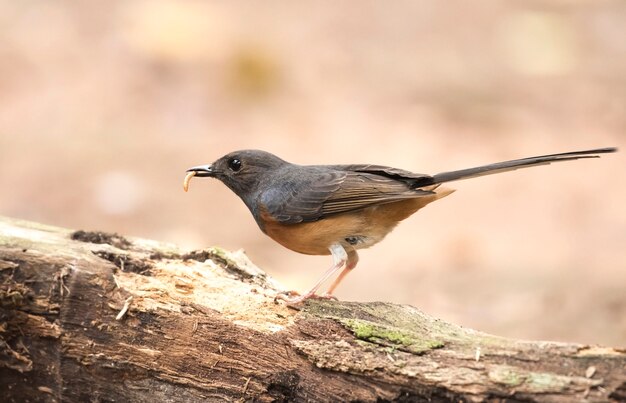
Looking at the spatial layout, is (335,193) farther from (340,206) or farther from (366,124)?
(366,124)

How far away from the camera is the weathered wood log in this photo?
14.8ft

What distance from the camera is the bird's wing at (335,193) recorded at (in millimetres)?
5688

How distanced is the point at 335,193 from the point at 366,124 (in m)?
6.54

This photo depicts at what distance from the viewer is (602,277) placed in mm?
9188

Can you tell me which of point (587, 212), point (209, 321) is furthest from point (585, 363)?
point (587, 212)

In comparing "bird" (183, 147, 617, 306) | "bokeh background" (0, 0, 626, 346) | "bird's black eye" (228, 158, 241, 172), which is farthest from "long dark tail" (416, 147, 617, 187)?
"bokeh background" (0, 0, 626, 346)

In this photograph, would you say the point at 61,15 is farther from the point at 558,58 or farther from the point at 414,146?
the point at 558,58

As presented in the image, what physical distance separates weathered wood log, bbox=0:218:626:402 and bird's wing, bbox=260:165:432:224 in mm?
660

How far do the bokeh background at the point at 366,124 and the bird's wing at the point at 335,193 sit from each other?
9.66 feet

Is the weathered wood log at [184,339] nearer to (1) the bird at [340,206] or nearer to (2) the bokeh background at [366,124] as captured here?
(1) the bird at [340,206]

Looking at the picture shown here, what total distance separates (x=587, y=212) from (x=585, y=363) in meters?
6.74

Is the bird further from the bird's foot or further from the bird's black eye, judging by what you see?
the bird's black eye

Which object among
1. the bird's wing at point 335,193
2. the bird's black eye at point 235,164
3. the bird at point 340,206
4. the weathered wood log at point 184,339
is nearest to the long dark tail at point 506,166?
the bird at point 340,206

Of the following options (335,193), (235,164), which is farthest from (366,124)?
(335,193)
